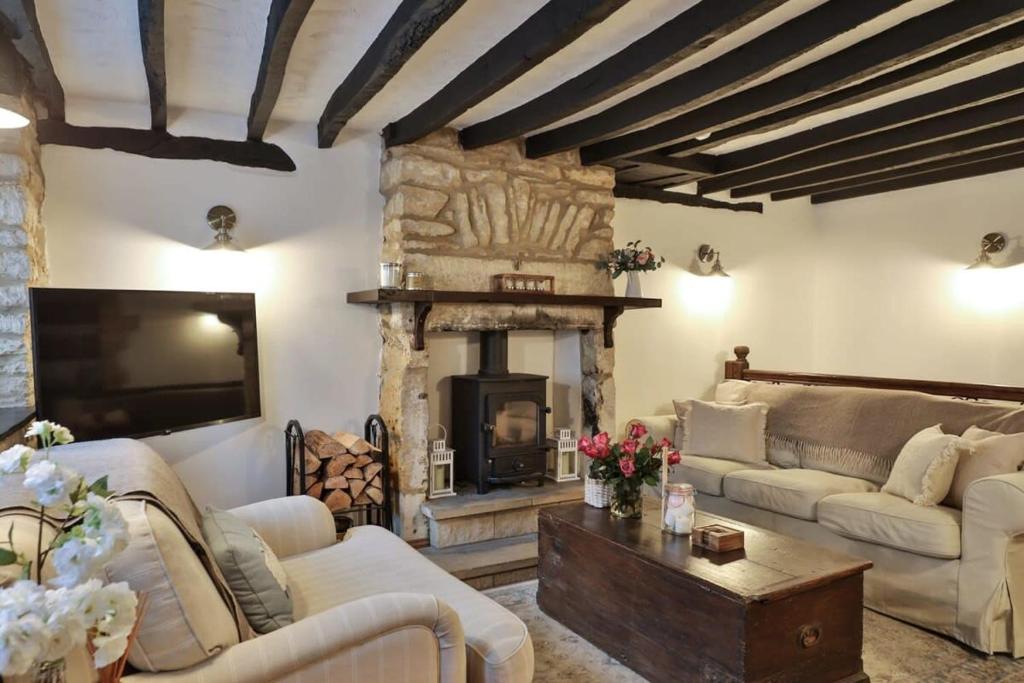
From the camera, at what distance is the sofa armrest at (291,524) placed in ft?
8.52

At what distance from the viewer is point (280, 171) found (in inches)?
143

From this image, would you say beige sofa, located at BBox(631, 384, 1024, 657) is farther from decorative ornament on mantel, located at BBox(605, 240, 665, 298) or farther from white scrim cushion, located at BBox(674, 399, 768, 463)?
decorative ornament on mantel, located at BBox(605, 240, 665, 298)

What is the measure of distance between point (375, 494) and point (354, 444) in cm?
29

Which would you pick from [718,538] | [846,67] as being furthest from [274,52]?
[718,538]

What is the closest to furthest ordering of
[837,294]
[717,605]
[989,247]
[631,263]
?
1. [717,605]
2. [631,263]
3. [989,247]
4. [837,294]

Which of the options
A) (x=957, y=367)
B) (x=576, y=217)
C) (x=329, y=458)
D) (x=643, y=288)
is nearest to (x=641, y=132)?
(x=576, y=217)

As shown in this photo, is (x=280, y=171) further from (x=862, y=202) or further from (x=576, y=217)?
(x=862, y=202)

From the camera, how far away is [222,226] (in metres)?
3.43

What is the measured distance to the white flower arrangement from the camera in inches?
30.9

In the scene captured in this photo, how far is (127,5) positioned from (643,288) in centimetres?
359

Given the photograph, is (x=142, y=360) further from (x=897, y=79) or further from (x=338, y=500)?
(x=897, y=79)

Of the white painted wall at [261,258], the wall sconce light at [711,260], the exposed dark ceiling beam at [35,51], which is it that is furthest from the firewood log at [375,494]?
the wall sconce light at [711,260]

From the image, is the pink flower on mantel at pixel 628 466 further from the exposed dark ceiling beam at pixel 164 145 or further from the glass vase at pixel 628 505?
the exposed dark ceiling beam at pixel 164 145

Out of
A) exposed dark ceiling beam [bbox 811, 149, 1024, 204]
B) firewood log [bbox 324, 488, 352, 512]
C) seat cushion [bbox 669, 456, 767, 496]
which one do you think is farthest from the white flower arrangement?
exposed dark ceiling beam [bbox 811, 149, 1024, 204]
